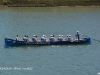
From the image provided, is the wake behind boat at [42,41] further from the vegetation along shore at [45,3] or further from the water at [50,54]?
the vegetation along shore at [45,3]

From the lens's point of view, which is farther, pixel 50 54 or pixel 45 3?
pixel 45 3

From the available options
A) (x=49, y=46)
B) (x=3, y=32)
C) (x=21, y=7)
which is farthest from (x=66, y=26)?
(x=21, y=7)

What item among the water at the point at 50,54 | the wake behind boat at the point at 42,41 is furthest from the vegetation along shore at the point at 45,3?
the wake behind boat at the point at 42,41

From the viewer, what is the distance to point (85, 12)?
100 metres

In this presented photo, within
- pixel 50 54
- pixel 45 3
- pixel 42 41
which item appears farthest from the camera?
pixel 45 3

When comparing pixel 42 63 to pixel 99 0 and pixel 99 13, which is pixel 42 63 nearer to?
pixel 99 13

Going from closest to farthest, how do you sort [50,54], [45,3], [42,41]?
1. [50,54]
2. [42,41]
3. [45,3]

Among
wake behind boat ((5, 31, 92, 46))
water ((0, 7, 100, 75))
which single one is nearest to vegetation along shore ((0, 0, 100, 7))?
water ((0, 7, 100, 75))

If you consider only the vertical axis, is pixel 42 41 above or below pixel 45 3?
below

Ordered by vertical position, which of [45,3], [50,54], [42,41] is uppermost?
[45,3]

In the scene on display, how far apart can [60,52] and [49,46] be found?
135 inches

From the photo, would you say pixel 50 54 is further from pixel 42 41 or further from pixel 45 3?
pixel 45 3

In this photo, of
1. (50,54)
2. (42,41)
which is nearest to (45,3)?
(42,41)

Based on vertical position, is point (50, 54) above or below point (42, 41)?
below
